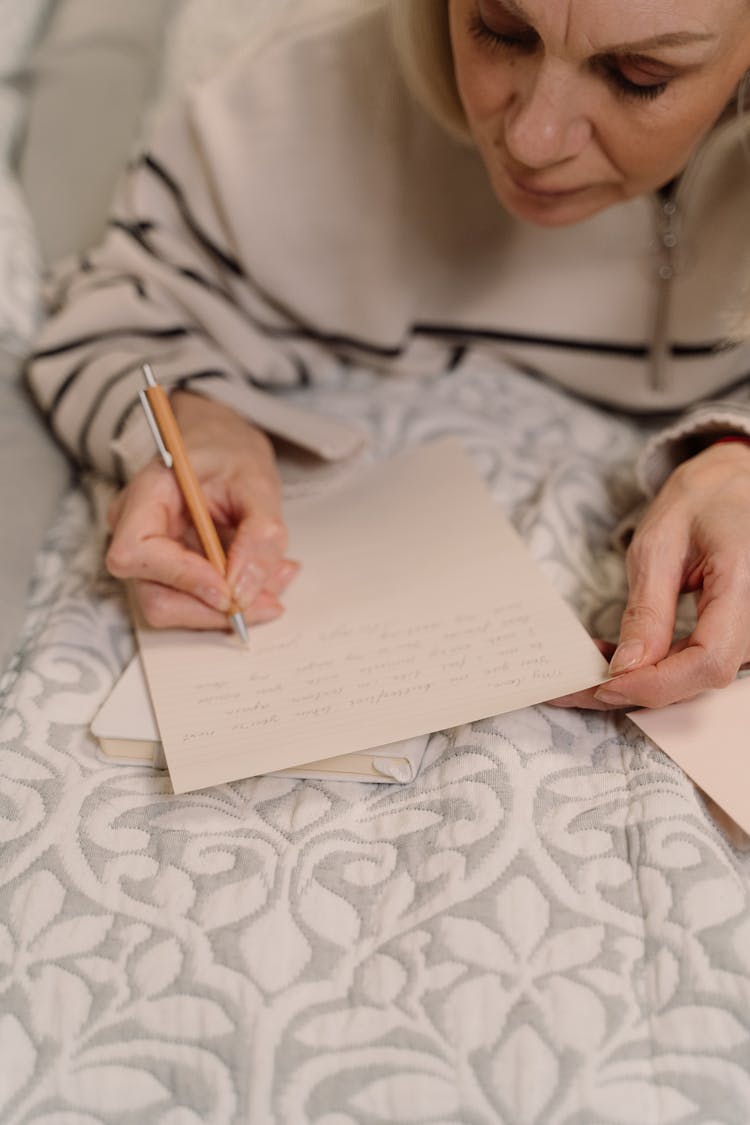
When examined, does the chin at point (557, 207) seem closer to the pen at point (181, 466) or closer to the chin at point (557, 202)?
the chin at point (557, 202)

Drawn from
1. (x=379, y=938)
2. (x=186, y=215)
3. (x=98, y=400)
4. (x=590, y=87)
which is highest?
(x=590, y=87)

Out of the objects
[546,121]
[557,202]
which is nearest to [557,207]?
[557,202]

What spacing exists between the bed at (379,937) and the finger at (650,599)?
48 mm

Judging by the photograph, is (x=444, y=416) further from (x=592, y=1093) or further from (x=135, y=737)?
(x=592, y=1093)

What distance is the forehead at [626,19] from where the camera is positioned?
22.4 inches

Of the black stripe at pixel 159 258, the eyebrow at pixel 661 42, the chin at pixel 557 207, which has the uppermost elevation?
the eyebrow at pixel 661 42

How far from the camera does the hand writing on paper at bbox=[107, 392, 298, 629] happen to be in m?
0.65

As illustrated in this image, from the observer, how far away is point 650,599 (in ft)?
1.97

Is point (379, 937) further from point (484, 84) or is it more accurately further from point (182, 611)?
point (484, 84)

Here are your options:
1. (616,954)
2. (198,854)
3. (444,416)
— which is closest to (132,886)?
(198,854)

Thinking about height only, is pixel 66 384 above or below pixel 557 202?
below

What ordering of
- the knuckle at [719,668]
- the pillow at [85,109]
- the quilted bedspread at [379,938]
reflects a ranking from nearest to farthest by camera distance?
the quilted bedspread at [379,938], the knuckle at [719,668], the pillow at [85,109]

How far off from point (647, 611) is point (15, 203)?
0.80 m

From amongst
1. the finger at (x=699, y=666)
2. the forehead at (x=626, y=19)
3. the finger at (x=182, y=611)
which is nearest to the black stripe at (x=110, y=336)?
the finger at (x=182, y=611)
